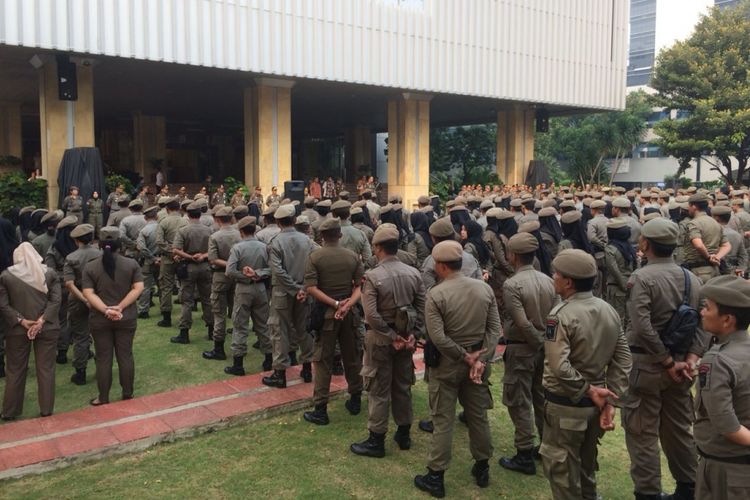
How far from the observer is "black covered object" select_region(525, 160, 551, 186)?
25.7 meters

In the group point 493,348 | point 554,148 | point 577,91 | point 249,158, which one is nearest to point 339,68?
point 249,158

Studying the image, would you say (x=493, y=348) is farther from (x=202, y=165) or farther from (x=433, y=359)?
(x=202, y=165)

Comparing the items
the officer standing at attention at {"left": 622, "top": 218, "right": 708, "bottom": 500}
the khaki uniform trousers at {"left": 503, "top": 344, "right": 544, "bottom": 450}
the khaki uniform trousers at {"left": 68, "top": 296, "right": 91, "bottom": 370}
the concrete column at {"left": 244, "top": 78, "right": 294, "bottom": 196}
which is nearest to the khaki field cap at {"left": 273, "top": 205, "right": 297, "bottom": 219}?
the khaki uniform trousers at {"left": 68, "top": 296, "right": 91, "bottom": 370}

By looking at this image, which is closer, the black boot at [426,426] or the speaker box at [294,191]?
the black boot at [426,426]

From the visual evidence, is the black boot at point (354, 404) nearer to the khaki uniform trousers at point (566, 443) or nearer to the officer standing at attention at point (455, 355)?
the officer standing at attention at point (455, 355)

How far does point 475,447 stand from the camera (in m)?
4.30

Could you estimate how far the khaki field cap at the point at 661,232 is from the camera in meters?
4.12

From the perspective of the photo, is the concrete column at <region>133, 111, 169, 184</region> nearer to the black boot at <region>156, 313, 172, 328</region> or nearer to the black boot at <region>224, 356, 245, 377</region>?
the black boot at <region>156, 313, 172, 328</region>

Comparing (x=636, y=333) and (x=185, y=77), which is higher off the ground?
(x=185, y=77)

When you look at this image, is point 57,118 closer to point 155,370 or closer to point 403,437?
point 155,370

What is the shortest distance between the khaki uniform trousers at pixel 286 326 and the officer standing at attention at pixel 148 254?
350 centimetres

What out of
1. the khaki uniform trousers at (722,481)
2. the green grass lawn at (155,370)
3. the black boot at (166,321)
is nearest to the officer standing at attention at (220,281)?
the green grass lawn at (155,370)

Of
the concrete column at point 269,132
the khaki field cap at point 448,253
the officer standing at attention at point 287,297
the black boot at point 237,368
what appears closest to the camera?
the khaki field cap at point 448,253

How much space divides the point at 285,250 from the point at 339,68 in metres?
13.2
